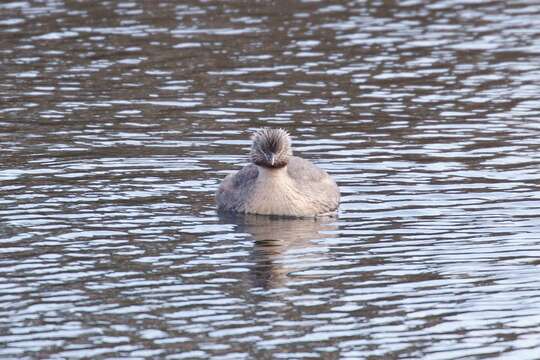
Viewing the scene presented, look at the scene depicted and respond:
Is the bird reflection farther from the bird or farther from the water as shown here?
the bird

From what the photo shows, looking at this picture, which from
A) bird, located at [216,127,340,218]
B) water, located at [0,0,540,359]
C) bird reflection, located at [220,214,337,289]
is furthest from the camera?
bird, located at [216,127,340,218]

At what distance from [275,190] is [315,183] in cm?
60

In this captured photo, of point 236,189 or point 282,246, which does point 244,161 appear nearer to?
point 236,189

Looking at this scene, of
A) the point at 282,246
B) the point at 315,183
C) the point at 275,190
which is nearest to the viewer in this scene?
the point at 282,246

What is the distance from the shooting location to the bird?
19719 mm

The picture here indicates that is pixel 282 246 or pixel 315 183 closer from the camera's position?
pixel 282 246

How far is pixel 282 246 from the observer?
18.0m

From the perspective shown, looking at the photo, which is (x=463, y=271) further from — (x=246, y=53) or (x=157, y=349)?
(x=246, y=53)

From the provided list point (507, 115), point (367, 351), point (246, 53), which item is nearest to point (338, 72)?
point (246, 53)

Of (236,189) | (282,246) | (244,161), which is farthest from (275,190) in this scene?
(244,161)

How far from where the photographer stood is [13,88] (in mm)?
27297

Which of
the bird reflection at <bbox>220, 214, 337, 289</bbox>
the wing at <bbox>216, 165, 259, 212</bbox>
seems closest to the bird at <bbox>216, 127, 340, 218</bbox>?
the wing at <bbox>216, 165, 259, 212</bbox>

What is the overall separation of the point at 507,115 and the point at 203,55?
24.3ft

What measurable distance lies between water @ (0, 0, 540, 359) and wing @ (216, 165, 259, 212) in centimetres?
28
